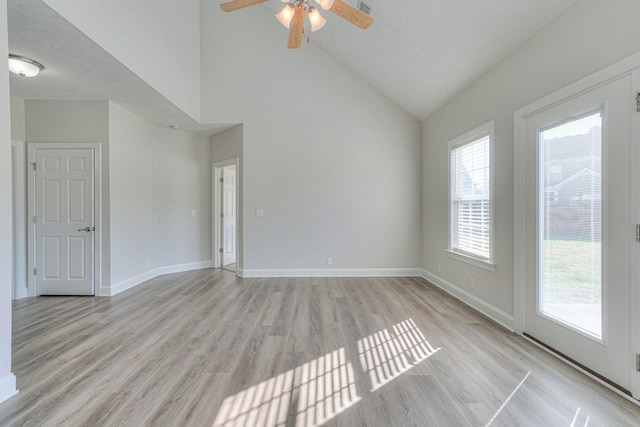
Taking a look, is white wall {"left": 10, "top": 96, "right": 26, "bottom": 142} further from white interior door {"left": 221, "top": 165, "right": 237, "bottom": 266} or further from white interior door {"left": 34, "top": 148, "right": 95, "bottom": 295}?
white interior door {"left": 221, "top": 165, "right": 237, "bottom": 266}

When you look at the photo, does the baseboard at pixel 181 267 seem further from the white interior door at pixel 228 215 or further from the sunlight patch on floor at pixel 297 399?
the sunlight patch on floor at pixel 297 399

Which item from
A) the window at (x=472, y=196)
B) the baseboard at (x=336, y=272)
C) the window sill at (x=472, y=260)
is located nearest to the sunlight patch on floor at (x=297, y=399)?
the window sill at (x=472, y=260)

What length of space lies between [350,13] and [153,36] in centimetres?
276

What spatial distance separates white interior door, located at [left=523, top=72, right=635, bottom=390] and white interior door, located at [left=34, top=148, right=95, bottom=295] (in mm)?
5349

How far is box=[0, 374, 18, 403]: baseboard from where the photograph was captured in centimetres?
178

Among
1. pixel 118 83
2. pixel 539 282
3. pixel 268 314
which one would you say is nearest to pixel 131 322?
pixel 268 314

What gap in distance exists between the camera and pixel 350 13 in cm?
247

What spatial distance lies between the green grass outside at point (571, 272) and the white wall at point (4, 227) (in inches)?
157

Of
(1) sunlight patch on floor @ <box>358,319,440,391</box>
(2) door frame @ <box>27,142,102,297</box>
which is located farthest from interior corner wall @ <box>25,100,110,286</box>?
(1) sunlight patch on floor @ <box>358,319,440,391</box>

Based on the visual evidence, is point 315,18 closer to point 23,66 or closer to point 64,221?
point 23,66

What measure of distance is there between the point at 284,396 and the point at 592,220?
2500mm

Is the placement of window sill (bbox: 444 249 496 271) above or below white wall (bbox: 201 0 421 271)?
below

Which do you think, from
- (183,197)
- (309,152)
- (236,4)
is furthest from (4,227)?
(309,152)

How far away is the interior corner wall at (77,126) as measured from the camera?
12.9 ft
